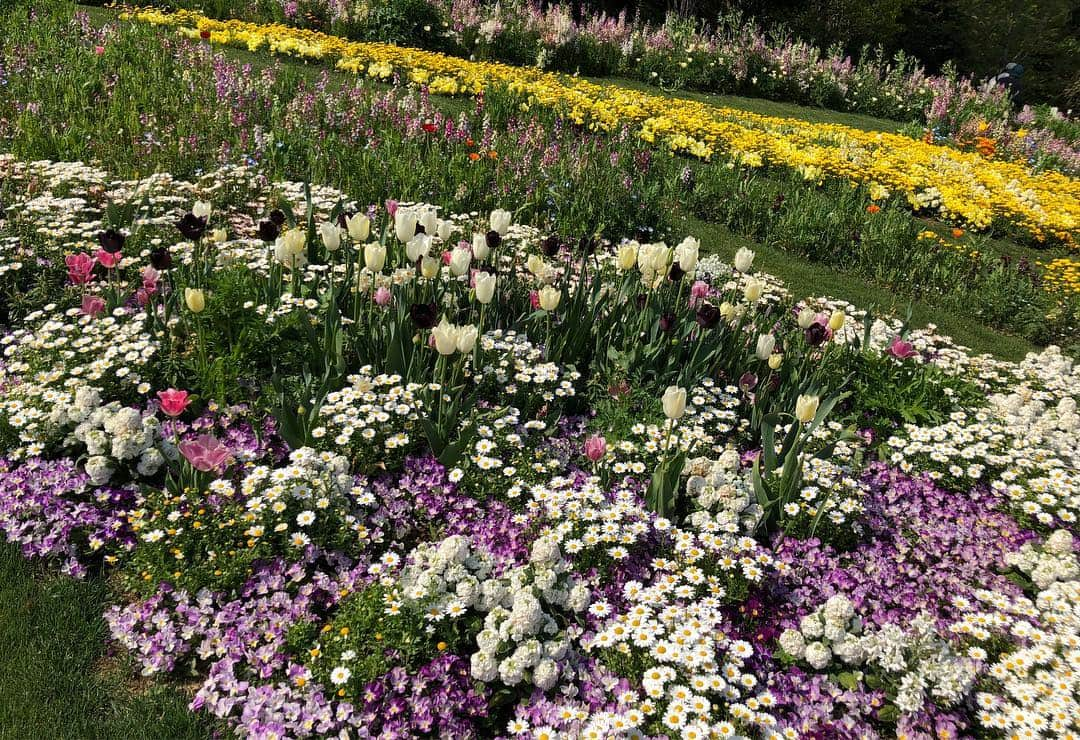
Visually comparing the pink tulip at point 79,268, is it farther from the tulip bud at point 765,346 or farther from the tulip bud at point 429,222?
the tulip bud at point 765,346

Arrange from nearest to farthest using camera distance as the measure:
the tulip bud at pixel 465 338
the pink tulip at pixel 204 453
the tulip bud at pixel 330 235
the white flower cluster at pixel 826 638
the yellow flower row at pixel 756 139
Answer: the white flower cluster at pixel 826 638
the pink tulip at pixel 204 453
the tulip bud at pixel 465 338
the tulip bud at pixel 330 235
the yellow flower row at pixel 756 139

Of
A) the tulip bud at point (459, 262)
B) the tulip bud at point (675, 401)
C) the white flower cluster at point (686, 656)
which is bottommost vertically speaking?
the white flower cluster at point (686, 656)

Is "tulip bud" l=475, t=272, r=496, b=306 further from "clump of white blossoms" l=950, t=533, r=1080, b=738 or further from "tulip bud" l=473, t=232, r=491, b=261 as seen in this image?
"clump of white blossoms" l=950, t=533, r=1080, b=738

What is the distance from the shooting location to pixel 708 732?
7.43ft

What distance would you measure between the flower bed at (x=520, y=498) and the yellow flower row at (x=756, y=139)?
16.9ft

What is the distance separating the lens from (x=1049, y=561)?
10.4ft

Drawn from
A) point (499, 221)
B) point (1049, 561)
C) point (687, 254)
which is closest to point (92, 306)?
point (499, 221)

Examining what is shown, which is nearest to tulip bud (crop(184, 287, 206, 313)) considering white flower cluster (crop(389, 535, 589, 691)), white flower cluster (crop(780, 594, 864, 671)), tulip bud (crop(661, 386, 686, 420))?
white flower cluster (crop(389, 535, 589, 691))

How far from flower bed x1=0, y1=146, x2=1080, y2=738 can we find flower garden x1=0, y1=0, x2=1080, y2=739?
0.02 m

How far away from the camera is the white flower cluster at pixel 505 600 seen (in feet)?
7.98

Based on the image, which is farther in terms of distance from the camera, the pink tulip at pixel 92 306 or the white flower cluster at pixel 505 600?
the pink tulip at pixel 92 306

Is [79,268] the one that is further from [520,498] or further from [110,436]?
[520,498]

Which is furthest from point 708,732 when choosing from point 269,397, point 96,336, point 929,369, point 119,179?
point 119,179

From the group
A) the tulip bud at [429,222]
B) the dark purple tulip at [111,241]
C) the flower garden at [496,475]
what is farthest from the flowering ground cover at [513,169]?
the dark purple tulip at [111,241]
